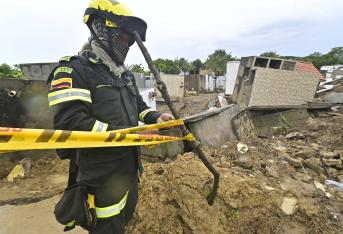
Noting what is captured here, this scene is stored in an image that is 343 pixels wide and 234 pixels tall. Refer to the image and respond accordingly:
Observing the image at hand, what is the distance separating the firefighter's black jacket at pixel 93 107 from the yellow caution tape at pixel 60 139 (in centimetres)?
7

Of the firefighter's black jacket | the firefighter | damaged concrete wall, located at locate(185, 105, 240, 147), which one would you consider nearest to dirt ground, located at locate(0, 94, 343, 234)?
damaged concrete wall, located at locate(185, 105, 240, 147)

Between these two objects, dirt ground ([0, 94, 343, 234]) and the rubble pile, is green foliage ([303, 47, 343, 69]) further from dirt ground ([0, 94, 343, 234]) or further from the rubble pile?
the rubble pile

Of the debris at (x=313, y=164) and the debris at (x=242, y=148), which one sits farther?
the debris at (x=242, y=148)

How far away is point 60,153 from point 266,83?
8.25 meters

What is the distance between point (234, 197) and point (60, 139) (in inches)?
76.5

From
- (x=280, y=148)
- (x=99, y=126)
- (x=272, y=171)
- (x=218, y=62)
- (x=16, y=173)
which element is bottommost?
(x=218, y=62)

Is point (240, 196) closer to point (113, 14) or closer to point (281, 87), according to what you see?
point (113, 14)

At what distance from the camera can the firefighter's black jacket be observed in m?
1.49

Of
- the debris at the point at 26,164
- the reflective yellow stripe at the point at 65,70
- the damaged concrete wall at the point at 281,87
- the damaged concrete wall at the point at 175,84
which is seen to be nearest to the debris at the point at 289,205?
the reflective yellow stripe at the point at 65,70

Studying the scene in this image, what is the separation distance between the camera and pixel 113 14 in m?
1.67

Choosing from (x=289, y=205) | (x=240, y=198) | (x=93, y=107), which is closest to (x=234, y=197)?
(x=240, y=198)

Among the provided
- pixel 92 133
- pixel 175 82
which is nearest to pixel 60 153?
pixel 92 133

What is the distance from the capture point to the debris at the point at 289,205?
2.57 meters

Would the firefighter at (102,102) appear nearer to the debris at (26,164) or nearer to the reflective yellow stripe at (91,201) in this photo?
the reflective yellow stripe at (91,201)
